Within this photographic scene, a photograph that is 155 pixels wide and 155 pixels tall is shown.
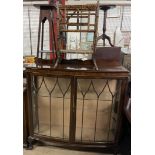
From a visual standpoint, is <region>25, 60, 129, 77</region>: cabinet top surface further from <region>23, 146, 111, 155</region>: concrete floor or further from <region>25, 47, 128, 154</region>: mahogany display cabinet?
<region>23, 146, 111, 155</region>: concrete floor

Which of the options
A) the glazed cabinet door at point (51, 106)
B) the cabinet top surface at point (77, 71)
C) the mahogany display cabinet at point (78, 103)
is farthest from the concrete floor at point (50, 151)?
the cabinet top surface at point (77, 71)

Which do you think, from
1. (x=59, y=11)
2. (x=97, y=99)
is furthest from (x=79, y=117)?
(x=59, y=11)

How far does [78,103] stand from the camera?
5.09 ft

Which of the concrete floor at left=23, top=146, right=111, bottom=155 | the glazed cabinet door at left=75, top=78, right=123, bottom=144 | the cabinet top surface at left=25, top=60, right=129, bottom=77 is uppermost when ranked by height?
the cabinet top surface at left=25, top=60, right=129, bottom=77

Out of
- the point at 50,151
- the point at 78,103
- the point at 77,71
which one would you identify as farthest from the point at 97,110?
the point at 50,151

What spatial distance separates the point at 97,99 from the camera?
1.54 meters

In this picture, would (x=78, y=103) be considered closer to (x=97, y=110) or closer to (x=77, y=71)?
(x=97, y=110)

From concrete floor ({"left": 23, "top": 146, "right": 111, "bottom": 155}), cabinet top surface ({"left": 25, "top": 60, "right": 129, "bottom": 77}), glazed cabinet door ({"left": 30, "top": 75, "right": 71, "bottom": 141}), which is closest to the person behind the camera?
cabinet top surface ({"left": 25, "top": 60, "right": 129, "bottom": 77})

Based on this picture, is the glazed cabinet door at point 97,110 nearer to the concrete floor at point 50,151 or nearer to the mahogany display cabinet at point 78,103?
the mahogany display cabinet at point 78,103

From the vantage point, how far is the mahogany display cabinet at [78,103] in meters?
1.47

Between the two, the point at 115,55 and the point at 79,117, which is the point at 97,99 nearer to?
the point at 79,117

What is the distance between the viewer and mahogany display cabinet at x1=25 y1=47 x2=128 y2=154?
1473mm

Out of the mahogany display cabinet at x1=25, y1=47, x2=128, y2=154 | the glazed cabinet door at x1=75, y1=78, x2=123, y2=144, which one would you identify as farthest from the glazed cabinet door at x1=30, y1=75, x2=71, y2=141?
the glazed cabinet door at x1=75, y1=78, x2=123, y2=144
